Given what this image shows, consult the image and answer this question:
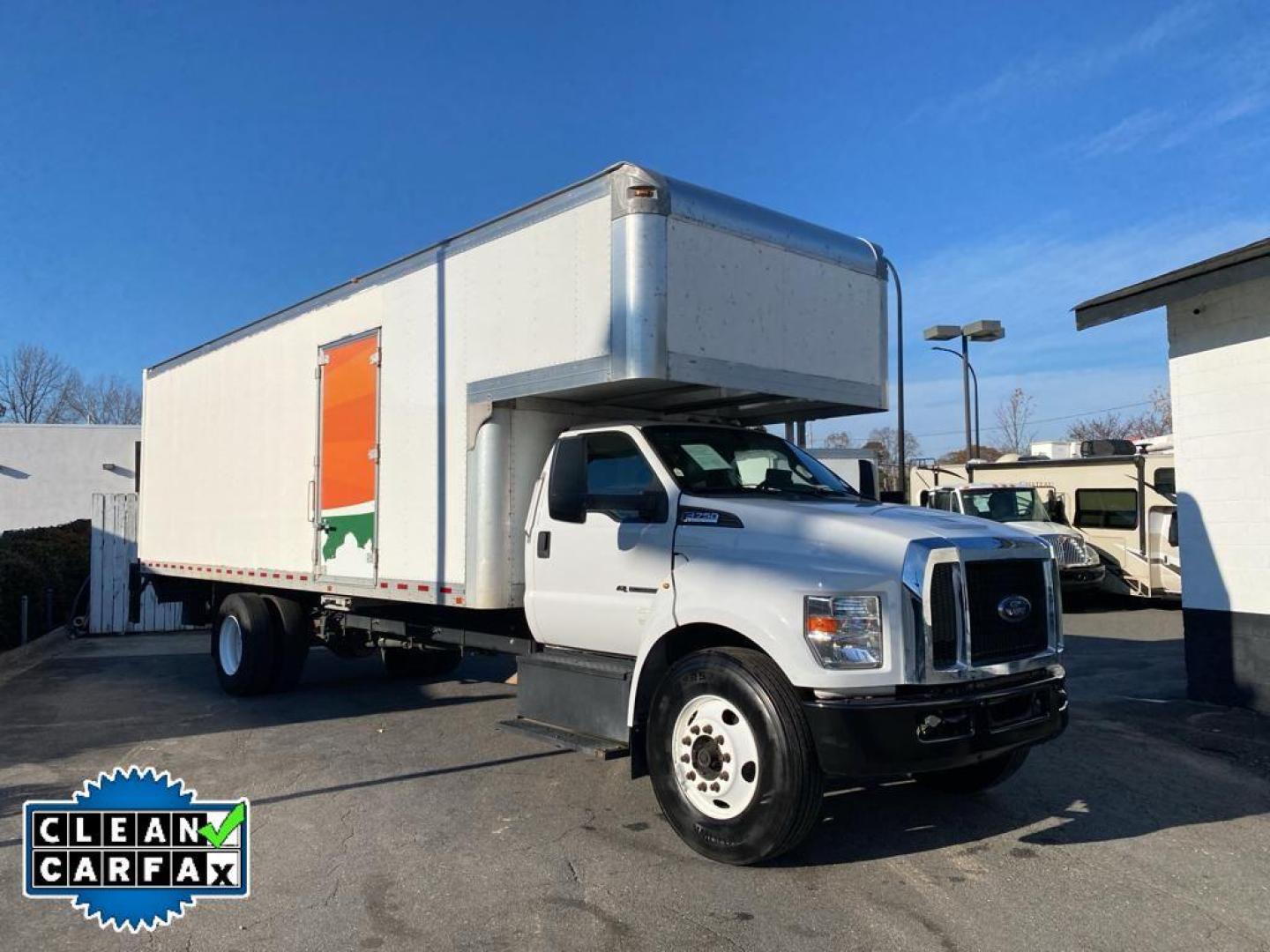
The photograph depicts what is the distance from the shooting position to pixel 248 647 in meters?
9.22

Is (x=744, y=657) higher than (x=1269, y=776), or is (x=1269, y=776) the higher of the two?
(x=744, y=657)

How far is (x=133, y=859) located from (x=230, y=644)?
575 centimetres

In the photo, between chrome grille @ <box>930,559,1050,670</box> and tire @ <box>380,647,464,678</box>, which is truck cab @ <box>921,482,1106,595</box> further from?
chrome grille @ <box>930,559,1050,670</box>

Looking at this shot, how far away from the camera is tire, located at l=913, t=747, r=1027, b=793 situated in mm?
5477

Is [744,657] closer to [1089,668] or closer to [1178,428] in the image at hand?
[1178,428]

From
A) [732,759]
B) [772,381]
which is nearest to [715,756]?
[732,759]

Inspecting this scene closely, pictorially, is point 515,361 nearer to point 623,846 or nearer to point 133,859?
point 623,846

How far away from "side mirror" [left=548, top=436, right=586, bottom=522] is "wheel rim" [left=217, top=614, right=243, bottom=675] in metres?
5.24

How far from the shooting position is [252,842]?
200 inches

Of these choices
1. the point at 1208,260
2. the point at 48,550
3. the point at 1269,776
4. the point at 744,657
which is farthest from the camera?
the point at 48,550

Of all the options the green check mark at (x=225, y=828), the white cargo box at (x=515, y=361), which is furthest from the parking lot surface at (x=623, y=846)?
the white cargo box at (x=515, y=361)

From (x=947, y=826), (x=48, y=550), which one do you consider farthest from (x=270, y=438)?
(x=48, y=550)

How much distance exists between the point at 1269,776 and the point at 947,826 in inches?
A: 109

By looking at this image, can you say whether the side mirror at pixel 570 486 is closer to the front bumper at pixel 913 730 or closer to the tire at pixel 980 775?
the front bumper at pixel 913 730
